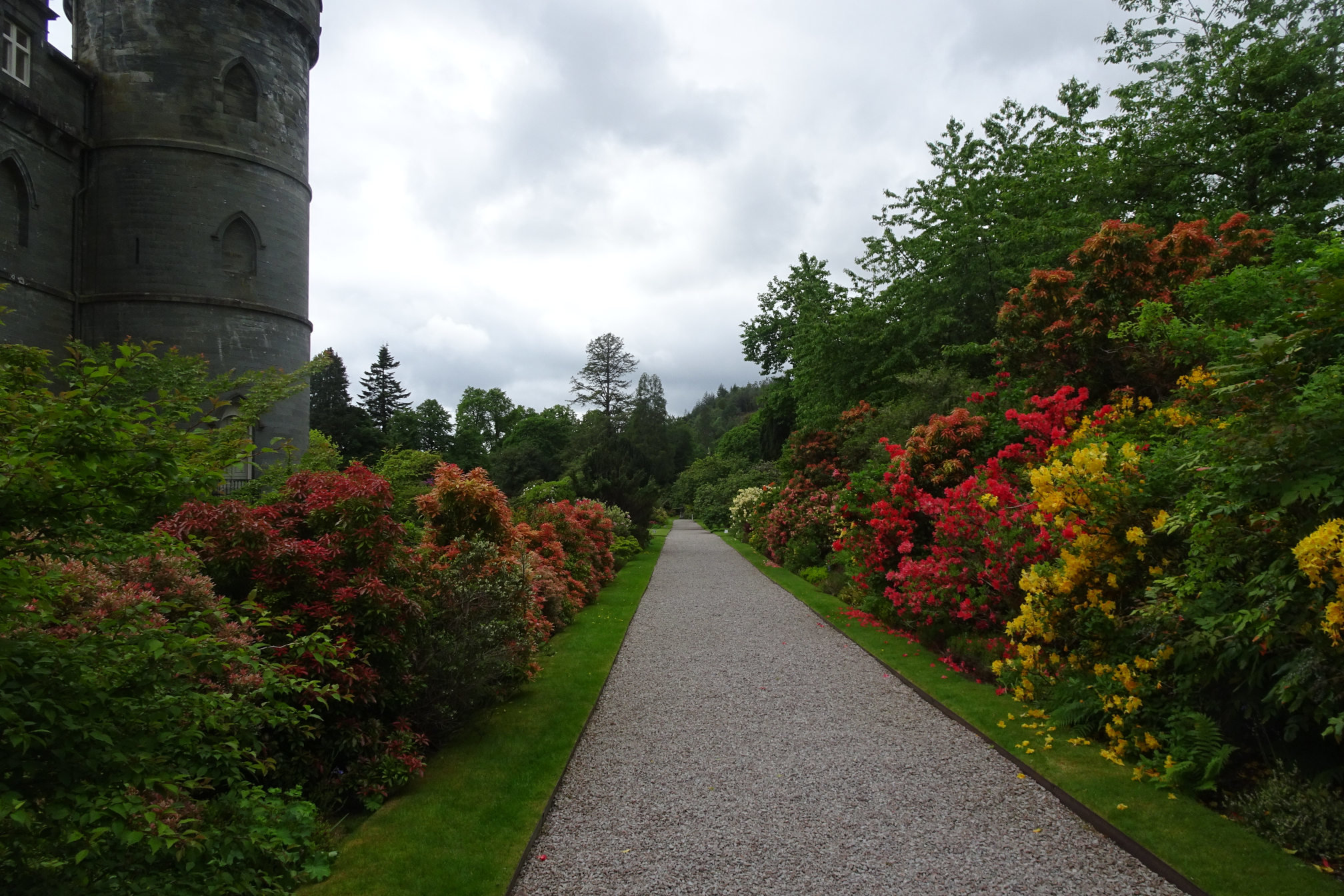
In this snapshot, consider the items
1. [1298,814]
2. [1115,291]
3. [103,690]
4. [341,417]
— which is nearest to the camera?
[103,690]

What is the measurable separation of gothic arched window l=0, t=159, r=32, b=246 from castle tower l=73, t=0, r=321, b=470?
5.33ft

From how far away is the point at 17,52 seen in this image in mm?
15570

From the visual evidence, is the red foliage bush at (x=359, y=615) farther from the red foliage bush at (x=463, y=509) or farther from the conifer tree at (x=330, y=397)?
the conifer tree at (x=330, y=397)

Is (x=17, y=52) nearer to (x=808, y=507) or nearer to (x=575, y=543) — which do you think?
(x=575, y=543)

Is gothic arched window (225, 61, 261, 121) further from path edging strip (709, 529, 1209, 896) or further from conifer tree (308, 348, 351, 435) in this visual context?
conifer tree (308, 348, 351, 435)

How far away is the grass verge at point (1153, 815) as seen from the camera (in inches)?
153

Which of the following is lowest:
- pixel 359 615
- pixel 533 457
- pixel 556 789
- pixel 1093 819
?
pixel 556 789

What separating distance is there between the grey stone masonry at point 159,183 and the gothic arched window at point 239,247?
3cm

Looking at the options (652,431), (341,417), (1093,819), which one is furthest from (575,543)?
(341,417)

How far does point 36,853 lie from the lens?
2.19 meters

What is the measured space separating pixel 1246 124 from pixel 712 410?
317 feet

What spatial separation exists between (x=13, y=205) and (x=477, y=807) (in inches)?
702

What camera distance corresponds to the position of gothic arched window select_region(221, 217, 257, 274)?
61.4ft

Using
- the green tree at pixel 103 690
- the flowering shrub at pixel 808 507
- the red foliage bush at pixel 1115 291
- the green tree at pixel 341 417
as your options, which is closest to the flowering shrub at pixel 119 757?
the green tree at pixel 103 690
